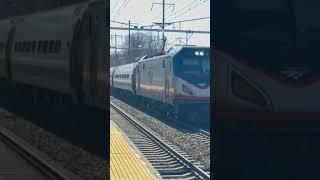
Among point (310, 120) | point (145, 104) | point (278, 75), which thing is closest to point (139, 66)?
point (145, 104)

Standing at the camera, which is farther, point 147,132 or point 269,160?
point 147,132

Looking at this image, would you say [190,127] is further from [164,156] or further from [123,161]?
[123,161]

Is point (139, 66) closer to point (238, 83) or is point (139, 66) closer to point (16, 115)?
point (238, 83)

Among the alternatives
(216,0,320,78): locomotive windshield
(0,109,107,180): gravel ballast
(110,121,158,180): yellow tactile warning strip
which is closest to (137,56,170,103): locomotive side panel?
(110,121,158,180): yellow tactile warning strip

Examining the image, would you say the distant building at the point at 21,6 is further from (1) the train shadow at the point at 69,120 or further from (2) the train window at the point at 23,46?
(1) the train shadow at the point at 69,120

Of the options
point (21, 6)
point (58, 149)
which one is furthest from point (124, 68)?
point (21, 6)

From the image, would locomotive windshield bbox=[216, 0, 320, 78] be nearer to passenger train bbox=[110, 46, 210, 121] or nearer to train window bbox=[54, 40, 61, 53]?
passenger train bbox=[110, 46, 210, 121]

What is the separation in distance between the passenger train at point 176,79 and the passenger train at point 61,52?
0.56ft

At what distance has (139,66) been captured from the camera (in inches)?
123

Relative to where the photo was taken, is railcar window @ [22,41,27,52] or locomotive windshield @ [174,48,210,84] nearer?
locomotive windshield @ [174,48,210,84]

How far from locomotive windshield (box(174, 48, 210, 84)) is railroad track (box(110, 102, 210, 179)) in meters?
0.44

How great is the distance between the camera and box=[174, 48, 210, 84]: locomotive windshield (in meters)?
2.61

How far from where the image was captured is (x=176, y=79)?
121 inches

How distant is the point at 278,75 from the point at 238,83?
0.24m
